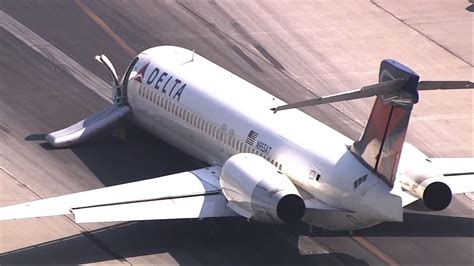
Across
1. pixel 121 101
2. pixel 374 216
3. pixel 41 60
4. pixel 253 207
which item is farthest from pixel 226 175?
pixel 41 60

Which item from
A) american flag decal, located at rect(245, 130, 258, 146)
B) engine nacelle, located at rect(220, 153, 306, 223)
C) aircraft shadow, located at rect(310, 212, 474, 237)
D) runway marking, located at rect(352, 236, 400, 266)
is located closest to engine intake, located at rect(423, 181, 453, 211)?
runway marking, located at rect(352, 236, 400, 266)

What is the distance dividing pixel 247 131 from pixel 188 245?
13.5 ft

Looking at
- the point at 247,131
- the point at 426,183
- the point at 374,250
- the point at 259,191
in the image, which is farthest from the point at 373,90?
the point at 247,131

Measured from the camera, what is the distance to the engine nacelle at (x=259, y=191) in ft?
118

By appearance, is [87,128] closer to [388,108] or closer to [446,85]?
[388,108]

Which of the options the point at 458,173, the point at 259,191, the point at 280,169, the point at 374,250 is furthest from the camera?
the point at 458,173

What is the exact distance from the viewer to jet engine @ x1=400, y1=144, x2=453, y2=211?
36875mm

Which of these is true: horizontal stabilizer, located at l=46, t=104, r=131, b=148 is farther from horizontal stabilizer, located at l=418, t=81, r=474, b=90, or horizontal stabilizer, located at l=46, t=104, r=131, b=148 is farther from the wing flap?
horizontal stabilizer, located at l=418, t=81, r=474, b=90

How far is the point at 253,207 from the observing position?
36.8 metres

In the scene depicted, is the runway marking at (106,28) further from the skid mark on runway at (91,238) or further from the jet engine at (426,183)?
the jet engine at (426,183)

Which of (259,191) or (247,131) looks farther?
(247,131)

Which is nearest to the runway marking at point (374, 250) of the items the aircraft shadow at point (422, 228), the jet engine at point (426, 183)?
the aircraft shadow at point (422, 228)

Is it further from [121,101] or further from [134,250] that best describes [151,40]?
[134,250]

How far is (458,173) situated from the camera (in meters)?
40.7
